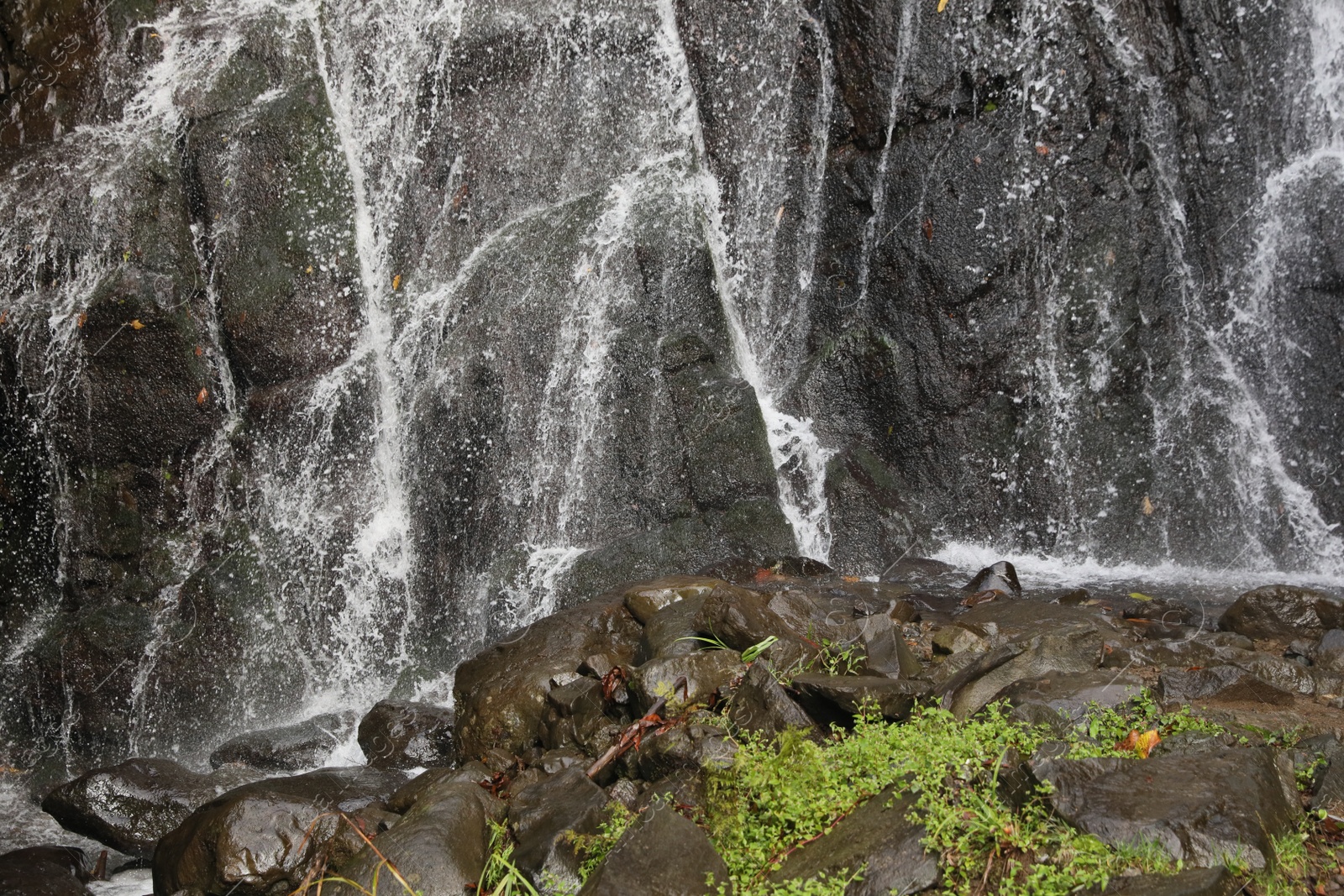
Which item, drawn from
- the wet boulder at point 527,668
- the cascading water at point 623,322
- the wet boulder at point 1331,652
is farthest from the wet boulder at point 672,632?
the wet boulder at point 1331,652

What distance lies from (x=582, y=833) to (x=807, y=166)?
6.58m

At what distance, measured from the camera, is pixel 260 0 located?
9.58m

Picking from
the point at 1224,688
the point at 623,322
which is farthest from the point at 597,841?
the point at 623,322

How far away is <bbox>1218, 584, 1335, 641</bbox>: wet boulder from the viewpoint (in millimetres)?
5617

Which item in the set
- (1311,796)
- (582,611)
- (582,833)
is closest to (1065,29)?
(582,611)

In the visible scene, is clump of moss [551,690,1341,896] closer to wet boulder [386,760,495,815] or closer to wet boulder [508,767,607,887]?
wet boulder [508,767,607,887]

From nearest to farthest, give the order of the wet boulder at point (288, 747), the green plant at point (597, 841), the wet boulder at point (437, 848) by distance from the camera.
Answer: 1. the green plant at point (597, 841)
2. the wet boulder at point (437, 848)
3. the wet boulder at point (288, 747)

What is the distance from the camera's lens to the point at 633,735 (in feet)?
14.2

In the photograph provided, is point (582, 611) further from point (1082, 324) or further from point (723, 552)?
point (1082, 324)

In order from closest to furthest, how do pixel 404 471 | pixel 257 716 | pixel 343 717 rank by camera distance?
pixel 343 717 → pixel 257 716 → pixel 404 471

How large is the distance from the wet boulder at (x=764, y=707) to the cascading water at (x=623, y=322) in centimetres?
342

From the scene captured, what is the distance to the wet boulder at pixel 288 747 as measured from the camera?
270 inches

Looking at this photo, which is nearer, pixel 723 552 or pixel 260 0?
pixel 723 552

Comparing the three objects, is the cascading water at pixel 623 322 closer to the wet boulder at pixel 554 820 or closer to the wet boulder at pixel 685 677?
the wet boulder at pixel 685 677
